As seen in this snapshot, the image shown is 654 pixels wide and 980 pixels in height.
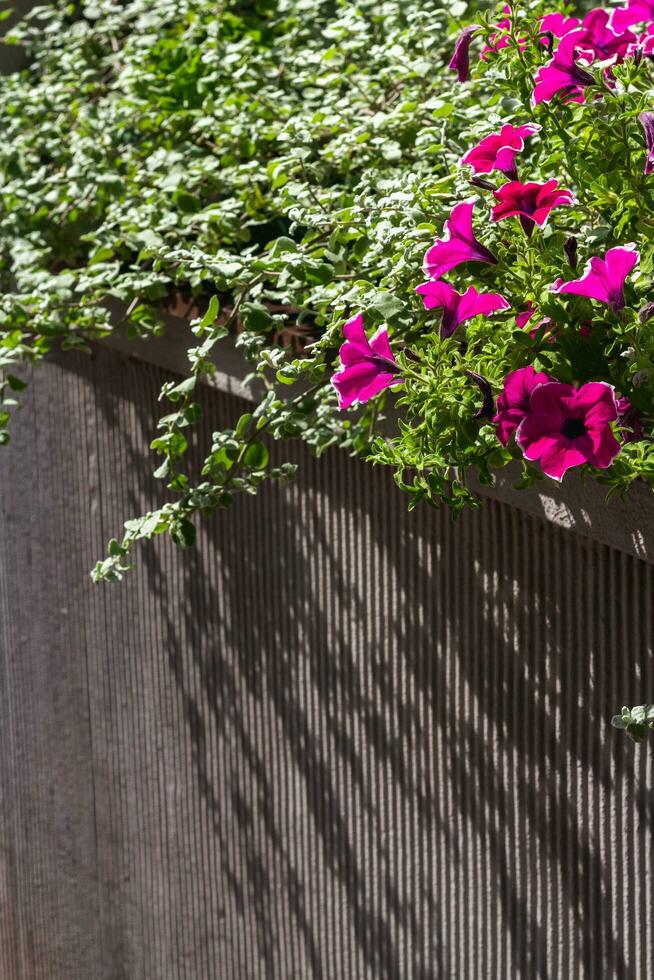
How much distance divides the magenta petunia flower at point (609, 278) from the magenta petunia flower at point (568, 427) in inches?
3.2

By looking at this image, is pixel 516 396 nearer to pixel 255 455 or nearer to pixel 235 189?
pixel 255 455

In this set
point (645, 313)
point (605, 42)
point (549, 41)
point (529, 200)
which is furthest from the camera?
point (605, 42)

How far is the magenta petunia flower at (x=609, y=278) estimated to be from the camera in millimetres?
1021

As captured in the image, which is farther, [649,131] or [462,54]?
[462,54]

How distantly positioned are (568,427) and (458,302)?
0.60 ft

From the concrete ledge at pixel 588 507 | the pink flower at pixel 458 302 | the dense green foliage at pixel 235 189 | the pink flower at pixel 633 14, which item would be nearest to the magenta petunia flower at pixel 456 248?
the pink flower at pixel 458 302

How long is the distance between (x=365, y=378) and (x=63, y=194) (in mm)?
1336

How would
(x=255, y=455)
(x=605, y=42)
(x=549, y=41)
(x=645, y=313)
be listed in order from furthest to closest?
(x=255, y=455) → (x=605, y=42) → (x=549, y=41) → (x=645, y=313)

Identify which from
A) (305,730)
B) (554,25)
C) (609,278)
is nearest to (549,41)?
(554,25)

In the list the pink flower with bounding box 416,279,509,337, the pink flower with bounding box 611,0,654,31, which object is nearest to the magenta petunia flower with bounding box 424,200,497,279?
the pink flower with bounding box 416,279,509,337

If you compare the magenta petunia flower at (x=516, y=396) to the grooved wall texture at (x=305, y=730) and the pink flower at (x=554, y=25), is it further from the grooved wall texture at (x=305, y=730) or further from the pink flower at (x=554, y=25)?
the pink flower at (x=554, y=25)

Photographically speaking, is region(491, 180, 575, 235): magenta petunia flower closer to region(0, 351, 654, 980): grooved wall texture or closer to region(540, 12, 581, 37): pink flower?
region(540, 12, 581, 37): pink flower

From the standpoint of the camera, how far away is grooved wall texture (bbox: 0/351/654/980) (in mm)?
1509

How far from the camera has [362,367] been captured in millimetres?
1180
